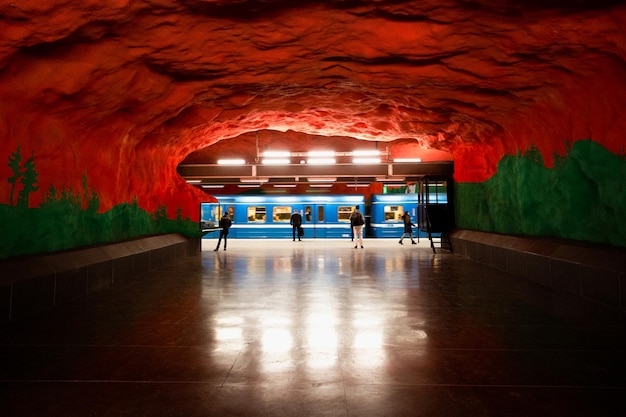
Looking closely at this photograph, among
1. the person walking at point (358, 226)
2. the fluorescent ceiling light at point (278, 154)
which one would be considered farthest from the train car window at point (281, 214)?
the fluorescent ceiling light at point (278, 154)

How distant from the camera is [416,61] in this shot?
564 centimetres

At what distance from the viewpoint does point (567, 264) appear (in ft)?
18.2

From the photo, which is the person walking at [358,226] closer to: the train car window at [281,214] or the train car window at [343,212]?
the train car window at [343,212]

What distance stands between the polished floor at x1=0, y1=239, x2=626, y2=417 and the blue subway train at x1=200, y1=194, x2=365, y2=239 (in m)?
13.3

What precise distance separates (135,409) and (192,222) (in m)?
10.2

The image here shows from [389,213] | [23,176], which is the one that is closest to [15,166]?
[23,176]

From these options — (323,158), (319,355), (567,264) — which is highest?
(323,158)

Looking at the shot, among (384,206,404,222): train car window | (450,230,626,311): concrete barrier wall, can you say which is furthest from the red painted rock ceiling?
(384,206,404,222): train car window

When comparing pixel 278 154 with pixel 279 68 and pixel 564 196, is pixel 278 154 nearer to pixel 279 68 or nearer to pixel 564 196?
pixel 279 68

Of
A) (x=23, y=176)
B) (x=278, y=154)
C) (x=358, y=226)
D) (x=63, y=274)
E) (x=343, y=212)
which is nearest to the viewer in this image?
(x=23, y=176)

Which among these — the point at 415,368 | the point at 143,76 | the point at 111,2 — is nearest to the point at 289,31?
the point at 111,2

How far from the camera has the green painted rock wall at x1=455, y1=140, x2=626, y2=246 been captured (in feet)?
16.8

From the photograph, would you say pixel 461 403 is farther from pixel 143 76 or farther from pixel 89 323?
pixel 143 76

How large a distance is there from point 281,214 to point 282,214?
53 mm
